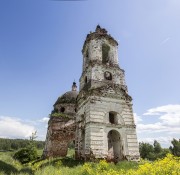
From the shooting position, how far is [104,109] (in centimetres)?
1433

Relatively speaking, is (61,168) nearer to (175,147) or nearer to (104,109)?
(104,109)

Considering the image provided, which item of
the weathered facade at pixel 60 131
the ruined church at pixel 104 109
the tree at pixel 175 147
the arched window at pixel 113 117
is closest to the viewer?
the ruined church at pixel 104 109

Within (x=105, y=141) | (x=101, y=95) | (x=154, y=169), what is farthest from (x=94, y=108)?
(x=154, y=169)

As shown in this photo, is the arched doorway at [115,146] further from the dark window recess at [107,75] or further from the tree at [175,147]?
the tree at [175,147]

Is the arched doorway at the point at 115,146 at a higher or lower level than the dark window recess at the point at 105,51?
lower

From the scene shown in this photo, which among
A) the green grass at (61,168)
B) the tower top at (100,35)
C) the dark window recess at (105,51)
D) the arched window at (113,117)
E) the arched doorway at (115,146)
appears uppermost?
the tower top at (100,35)

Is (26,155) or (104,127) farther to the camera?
(26,155)

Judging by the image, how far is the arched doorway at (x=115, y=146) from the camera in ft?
45.8

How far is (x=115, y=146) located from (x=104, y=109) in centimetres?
340

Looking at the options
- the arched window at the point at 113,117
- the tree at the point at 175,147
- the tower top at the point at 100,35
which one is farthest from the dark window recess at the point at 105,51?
the tree at the point at 175,147

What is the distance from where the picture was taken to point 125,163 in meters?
11.9

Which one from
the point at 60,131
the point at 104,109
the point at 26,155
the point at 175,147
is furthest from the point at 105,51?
the point at 175,147

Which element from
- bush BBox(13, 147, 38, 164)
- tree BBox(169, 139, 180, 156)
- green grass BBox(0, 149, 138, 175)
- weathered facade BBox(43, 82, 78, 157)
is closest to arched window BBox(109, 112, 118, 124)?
green grass BBox(0, 149, 138, 175)

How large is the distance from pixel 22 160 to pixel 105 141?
17.2m
